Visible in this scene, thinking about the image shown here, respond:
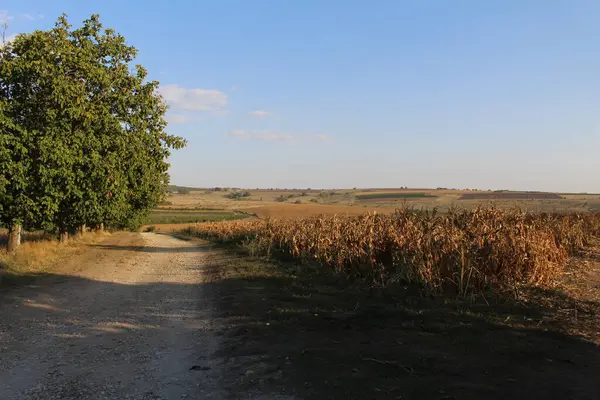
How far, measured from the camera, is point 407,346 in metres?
6.64

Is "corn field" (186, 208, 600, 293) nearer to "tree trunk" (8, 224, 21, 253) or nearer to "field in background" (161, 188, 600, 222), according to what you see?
"field in background" (161, 188, 600, 222)

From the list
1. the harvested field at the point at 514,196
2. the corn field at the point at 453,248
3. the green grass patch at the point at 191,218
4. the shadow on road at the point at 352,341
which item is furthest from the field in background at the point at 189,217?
the shadow on road at the point at 352,341

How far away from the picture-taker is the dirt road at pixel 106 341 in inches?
224

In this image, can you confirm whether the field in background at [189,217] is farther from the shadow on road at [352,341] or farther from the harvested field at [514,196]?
the shadow on road at [352,341]

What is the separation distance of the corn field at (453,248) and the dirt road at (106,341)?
15.9ft

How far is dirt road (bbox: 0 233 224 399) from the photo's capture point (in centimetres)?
568

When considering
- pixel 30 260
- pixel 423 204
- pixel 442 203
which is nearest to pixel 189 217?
pixel 442 203

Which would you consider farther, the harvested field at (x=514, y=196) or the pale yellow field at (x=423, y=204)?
the harvested field at (x=514, y=196)

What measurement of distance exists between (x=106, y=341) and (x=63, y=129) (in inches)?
534

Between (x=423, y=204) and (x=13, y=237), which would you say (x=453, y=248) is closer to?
(x=423, y=204)

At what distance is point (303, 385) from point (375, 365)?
1.11m

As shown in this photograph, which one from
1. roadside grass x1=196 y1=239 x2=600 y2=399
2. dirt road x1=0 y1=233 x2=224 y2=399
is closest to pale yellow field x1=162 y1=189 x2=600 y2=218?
roadside grass x1=196 y1=239 x2=600 y2=399

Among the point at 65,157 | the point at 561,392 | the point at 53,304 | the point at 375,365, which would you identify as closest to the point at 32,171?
the point at 65,157

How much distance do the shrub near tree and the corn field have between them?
11029mm
